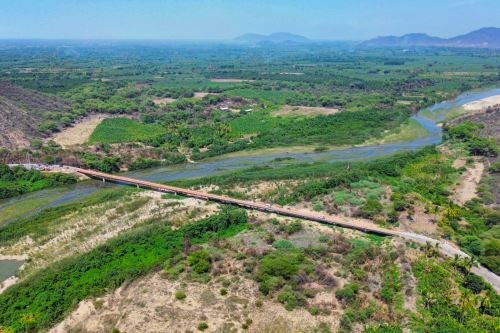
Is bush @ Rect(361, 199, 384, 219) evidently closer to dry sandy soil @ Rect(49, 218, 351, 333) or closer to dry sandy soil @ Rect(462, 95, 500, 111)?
dry sandy soil @ Rect(49, 218, 351, 333)

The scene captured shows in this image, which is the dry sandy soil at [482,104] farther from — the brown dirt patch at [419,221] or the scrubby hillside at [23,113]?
the scrubby hillside at [23,113]

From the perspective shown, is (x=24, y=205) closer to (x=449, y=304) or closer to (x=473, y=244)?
(x=449, y=304)

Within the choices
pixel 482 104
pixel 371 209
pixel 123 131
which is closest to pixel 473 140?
pixel 371 209

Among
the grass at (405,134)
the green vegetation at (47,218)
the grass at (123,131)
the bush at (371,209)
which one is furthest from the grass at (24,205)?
the grass at (405,134)

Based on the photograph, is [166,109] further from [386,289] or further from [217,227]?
[386,289]

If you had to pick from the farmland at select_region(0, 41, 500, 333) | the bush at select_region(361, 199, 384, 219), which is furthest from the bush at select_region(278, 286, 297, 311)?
the bush at select_region(361, 199, 384, 219)

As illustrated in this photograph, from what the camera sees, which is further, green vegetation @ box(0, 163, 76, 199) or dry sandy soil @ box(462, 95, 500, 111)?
dry sandy soil @ box(462, 95, 500, 111)
